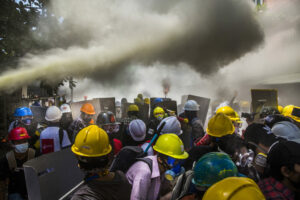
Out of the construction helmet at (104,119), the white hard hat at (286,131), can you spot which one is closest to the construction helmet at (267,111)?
the white hard hat at (286,131)

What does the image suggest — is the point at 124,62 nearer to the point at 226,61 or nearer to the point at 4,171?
the point at 226,61

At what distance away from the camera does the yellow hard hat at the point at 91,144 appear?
176 cm

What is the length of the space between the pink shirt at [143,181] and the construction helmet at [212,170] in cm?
51

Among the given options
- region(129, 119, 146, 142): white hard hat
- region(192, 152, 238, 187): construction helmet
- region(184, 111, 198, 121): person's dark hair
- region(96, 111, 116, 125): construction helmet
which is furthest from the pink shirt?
region(184, 111, 198, 121): person's dark hair

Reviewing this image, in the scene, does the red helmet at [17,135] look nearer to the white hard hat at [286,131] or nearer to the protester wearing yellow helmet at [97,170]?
the protester wearing yellow helmet at [97,170]

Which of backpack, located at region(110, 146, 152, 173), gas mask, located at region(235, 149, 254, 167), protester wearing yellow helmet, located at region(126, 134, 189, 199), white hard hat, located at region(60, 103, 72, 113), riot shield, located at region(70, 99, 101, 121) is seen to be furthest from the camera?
white hard hat, located at region(60, 103, 72, 113)

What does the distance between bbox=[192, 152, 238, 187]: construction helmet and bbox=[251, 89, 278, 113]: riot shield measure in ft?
12.8

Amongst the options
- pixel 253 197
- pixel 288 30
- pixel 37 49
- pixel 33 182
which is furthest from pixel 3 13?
pixel 288 30

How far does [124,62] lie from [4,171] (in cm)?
543

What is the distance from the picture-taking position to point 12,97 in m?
7.41

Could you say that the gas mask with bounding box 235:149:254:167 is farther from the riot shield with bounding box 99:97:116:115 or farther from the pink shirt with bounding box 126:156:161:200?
the riot shield with bounding box 99:97:116:115

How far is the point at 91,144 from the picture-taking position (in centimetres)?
177

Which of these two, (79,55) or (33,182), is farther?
(79,55)

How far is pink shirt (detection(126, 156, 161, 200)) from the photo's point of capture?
1791 millimetres
